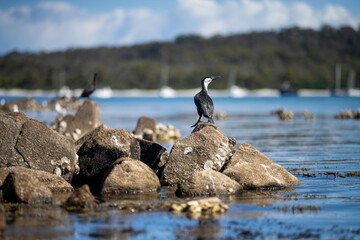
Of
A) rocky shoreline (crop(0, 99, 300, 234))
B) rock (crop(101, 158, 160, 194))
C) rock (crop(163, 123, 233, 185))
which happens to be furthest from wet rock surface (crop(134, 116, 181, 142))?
rock (crop(101, 158, 160, 194))

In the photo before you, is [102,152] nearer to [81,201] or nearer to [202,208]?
[81,201]

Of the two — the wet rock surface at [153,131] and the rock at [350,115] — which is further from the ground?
the rock at [350,115]

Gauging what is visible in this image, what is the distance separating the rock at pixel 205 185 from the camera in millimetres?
15523

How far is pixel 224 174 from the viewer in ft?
54.4

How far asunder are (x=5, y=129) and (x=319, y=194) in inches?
282

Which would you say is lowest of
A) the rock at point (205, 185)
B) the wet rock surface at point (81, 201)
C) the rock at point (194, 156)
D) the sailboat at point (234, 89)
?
the wet rock surface at point (81, 201)

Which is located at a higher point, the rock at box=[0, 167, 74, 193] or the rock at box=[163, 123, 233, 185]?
the rock at box=[163, 123, 233, 185]

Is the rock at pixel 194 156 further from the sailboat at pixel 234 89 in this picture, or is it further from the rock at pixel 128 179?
the sailboat at pixel 234 89

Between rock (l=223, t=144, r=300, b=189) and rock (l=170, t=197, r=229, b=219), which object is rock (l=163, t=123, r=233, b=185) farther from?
rock (l=170, t=197, r=229, b=219)

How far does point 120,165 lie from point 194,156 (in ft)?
6.04

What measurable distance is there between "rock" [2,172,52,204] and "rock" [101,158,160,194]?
1.69 meters

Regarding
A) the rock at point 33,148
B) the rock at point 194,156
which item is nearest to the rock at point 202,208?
the rock at point 194,156

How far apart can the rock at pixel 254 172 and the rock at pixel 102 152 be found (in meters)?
2.54

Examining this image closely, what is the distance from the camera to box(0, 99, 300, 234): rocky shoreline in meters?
15.6
